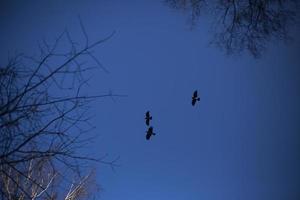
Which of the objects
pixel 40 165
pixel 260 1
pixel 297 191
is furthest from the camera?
pixel 297 191

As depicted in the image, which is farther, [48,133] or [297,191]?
[297,191]

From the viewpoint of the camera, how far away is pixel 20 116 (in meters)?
1.42

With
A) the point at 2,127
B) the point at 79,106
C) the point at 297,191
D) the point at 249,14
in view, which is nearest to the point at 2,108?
the point at 2,127

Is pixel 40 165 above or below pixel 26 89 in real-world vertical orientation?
below

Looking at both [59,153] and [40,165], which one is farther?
[40,165]

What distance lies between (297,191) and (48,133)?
36.7 feet

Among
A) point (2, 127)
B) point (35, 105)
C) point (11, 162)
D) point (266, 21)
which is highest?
point (266, 21)

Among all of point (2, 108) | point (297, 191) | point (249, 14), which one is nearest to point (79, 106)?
point (2, 108)

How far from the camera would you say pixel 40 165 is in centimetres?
162

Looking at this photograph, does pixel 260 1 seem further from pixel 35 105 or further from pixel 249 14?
pixel 35 105

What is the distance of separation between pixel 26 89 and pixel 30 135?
0.20m

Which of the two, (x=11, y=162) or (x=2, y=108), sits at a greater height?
(x=2, y=108)

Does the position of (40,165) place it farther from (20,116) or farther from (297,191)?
(297,191)

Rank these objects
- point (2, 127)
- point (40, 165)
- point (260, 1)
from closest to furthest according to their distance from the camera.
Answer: point (2, 127) < point (40, 165) < point (260, 1)
